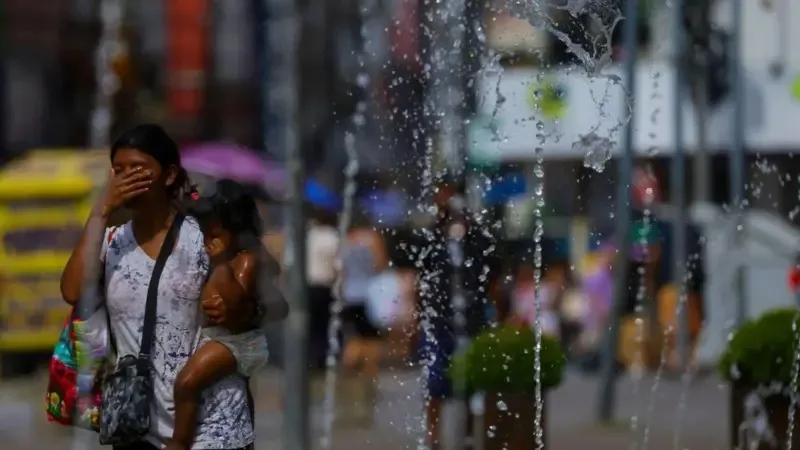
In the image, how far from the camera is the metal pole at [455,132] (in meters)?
8.24

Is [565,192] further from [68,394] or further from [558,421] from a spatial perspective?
[68,394]

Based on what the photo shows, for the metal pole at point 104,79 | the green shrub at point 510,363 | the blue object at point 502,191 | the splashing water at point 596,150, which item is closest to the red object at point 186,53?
the metal pole at point 104,79

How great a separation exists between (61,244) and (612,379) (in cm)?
623

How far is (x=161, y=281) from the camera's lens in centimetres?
421

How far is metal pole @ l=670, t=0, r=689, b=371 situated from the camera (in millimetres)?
14352

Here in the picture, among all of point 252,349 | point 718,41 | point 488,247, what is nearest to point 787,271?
point 718,41

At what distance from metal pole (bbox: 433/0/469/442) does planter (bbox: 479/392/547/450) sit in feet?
1.09

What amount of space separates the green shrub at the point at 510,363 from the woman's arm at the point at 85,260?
331cm

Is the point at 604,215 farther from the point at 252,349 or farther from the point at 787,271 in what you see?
the point at 252,349

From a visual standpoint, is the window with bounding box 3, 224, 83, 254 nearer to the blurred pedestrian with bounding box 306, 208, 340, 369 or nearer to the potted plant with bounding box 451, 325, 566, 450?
the blurred pedestrian with bounding box 306, 208, 340, 369

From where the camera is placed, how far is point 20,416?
1207cm

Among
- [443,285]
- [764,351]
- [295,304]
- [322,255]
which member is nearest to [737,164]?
[322,255]

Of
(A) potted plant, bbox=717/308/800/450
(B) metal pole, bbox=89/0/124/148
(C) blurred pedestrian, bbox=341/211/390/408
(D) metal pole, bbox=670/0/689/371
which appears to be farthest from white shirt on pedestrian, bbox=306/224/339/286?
(B) metal pole, bbox=89/0/124/148

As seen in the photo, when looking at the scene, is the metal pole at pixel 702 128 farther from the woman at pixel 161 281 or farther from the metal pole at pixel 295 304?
the woman at pixel 161 281
